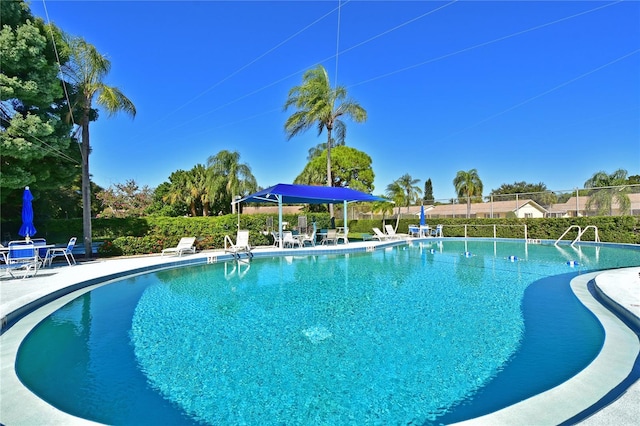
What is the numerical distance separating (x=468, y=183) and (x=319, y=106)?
21849mm

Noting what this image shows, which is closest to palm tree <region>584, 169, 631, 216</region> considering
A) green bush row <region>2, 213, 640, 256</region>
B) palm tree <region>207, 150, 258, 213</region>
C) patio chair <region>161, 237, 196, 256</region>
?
green bush row <region>2, 213, 640, 256</region>

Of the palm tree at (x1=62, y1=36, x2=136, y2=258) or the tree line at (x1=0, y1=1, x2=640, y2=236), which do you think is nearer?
the tree line at (x1=0, y1=1, x2=640, y2=236)

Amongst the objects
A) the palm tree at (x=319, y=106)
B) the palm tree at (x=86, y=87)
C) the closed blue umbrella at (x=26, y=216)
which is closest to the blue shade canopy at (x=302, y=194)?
the palm tree at (x=319, y=106)

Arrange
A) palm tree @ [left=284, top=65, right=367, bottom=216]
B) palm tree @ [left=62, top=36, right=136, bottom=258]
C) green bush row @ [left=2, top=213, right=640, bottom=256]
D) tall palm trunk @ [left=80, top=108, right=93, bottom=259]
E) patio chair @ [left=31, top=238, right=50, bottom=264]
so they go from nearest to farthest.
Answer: patio chair @ [left=31, top=238, right=50, bottom=264]
palm tree @ [left=62, top=36, right=136, bottom=258]
tall palm trunk @ [left=80, top=108, right=93, bottom=259]
green bush row @ [left=2, top=213, right=640, bottom=256]
palm tree @ [left=284, top=65, right=367, bottom=216]

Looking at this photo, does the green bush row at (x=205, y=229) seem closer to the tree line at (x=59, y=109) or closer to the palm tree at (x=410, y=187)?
the tree line at (x=59, y=109)

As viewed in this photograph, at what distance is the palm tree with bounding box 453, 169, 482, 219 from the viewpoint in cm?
3541

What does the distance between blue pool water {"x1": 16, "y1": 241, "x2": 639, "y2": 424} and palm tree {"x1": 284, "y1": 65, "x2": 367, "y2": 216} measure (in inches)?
573

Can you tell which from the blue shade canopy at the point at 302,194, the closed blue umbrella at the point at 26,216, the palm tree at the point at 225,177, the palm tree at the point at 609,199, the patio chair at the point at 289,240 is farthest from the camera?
the palm tree at the point at 225,177

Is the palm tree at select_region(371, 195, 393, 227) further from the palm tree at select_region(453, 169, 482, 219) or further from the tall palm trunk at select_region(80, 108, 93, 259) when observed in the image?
the tall palm trunk at select_region(80, 108, 93, 259)

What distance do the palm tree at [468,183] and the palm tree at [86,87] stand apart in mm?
32246

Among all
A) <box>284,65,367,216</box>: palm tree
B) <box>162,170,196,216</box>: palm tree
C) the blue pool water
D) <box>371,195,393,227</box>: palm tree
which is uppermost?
<box>284,65,367,216</box>: palm tree

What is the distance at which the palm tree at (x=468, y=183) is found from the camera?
35406mm

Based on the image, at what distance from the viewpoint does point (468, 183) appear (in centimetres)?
3538

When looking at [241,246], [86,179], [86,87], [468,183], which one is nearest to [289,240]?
[241,246]
